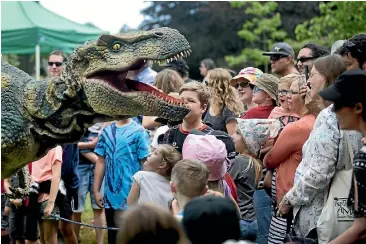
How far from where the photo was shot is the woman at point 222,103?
7.65 m

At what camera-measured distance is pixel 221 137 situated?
21.0 ft

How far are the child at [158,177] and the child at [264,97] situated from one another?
1.51 meters

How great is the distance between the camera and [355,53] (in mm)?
5637

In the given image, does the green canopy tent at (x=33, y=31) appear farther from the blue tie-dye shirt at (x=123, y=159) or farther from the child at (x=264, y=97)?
the child at (x=264, y=97)

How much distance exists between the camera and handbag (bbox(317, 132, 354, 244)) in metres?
4.67

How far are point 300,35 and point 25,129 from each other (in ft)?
59.7

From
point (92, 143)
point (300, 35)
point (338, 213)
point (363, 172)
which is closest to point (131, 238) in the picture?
point (363, 172)

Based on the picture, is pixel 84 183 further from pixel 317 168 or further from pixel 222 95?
pixel 317 168

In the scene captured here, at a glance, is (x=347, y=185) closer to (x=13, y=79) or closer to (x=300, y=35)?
(x=13, y=79)

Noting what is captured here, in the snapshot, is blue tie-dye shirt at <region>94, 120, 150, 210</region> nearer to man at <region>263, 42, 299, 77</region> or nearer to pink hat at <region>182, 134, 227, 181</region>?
man at <region>263, 42, 299, 77</region>

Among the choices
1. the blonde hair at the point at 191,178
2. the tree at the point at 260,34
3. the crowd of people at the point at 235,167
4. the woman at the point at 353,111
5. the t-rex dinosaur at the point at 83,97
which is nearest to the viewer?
the crowd of people at the point at 235,167

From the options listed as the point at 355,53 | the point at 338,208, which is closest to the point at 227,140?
the point at 355,53

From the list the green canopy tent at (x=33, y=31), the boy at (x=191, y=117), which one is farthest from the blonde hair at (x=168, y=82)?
the green canopy tent at (x=33, y=31)

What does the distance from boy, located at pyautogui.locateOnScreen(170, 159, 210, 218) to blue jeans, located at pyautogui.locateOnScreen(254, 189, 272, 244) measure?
182 centimetres
